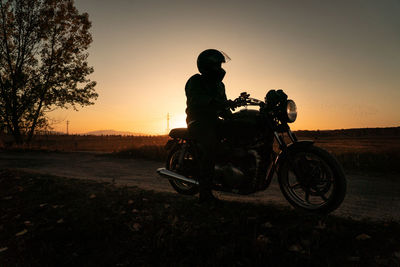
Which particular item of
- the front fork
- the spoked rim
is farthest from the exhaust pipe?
the spoked rim

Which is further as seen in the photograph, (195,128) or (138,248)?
(195,128)

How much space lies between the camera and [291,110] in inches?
137

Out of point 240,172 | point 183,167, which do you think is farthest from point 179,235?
point 183,167

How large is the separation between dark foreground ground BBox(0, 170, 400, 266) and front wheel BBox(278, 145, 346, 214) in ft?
0.71

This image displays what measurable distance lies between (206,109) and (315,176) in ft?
6.22

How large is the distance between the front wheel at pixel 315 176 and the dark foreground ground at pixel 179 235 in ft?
0.71

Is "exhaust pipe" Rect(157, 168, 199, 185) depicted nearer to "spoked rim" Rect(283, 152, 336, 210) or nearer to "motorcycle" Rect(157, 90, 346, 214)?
"motorcycle" Rect(157, 90, 346, 214)

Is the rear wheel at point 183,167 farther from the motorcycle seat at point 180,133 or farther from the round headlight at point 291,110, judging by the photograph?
the round headlight at point 291,110

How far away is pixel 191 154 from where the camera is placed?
15.7ft

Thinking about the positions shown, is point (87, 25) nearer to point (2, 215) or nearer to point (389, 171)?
point (2, 215)

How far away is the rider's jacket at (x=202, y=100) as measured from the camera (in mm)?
3982

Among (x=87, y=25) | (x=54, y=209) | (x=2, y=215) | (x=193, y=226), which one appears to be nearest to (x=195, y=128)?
(x=193, y=226)

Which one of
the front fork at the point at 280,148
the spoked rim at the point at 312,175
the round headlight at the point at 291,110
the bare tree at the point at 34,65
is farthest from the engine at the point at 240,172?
the bare tree at the point at 34,65

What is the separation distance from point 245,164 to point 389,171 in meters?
7.05
